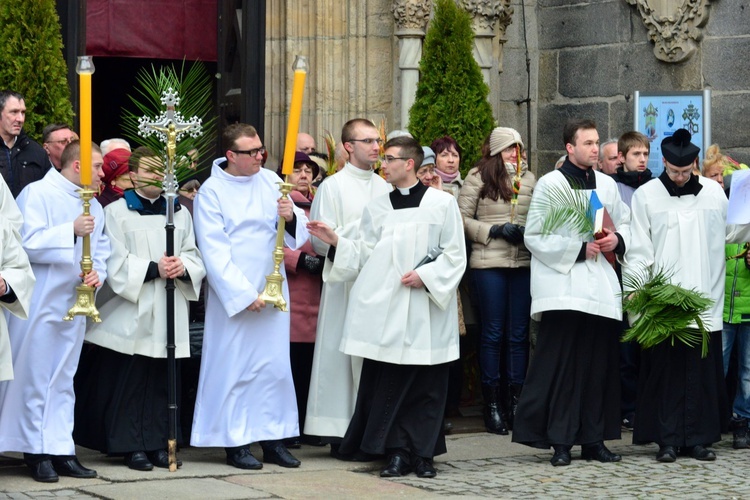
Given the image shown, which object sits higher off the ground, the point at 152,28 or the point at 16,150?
the point at 152,28

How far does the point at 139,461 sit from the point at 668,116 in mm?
4898

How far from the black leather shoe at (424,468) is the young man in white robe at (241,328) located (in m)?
0.67

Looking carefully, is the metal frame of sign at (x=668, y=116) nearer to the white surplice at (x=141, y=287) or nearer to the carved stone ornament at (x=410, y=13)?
the carved stone ornament at (x=410, y=13)

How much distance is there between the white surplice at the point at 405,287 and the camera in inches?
337

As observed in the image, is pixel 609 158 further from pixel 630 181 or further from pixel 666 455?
pixel 666 455

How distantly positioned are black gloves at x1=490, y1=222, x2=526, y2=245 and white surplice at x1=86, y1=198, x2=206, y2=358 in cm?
213

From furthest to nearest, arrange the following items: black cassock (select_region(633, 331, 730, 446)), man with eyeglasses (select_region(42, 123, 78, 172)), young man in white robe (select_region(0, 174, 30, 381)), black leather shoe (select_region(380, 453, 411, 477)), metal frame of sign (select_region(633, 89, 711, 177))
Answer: metal frame of sign (select_region(633, 89, 711, 177)) → man with eyeglasses (select_region(42, 123, 78, 172)) → black cassock (select_region(633, 331, 730, 446)) → black leather shoe (select_region(380, 453, 411, 477)) → young man in white robe (select_region(0, 174, 30, 381))

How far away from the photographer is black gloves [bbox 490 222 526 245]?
986 cm

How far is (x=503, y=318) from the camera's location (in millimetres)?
10070

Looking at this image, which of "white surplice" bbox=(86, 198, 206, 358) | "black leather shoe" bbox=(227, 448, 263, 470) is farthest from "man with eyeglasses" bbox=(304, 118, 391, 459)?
→ "white surplice" bbox=(86, 198, 206, 358)

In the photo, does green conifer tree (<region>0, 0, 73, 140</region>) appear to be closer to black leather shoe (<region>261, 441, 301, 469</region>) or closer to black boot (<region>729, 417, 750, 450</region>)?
black leather shoe (<region>261, 441, 301, 469</region>)

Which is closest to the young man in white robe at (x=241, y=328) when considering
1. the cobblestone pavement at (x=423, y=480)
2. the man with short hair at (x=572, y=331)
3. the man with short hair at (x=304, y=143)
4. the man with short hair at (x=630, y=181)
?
the cobblestone pavement at (x=423, y=480)

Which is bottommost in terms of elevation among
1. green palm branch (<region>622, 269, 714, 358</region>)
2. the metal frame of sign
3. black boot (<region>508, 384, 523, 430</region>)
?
black boot (<region>508, 384, 523, 430</region>)

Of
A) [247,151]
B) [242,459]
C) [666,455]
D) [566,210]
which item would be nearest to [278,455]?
[242,459]
